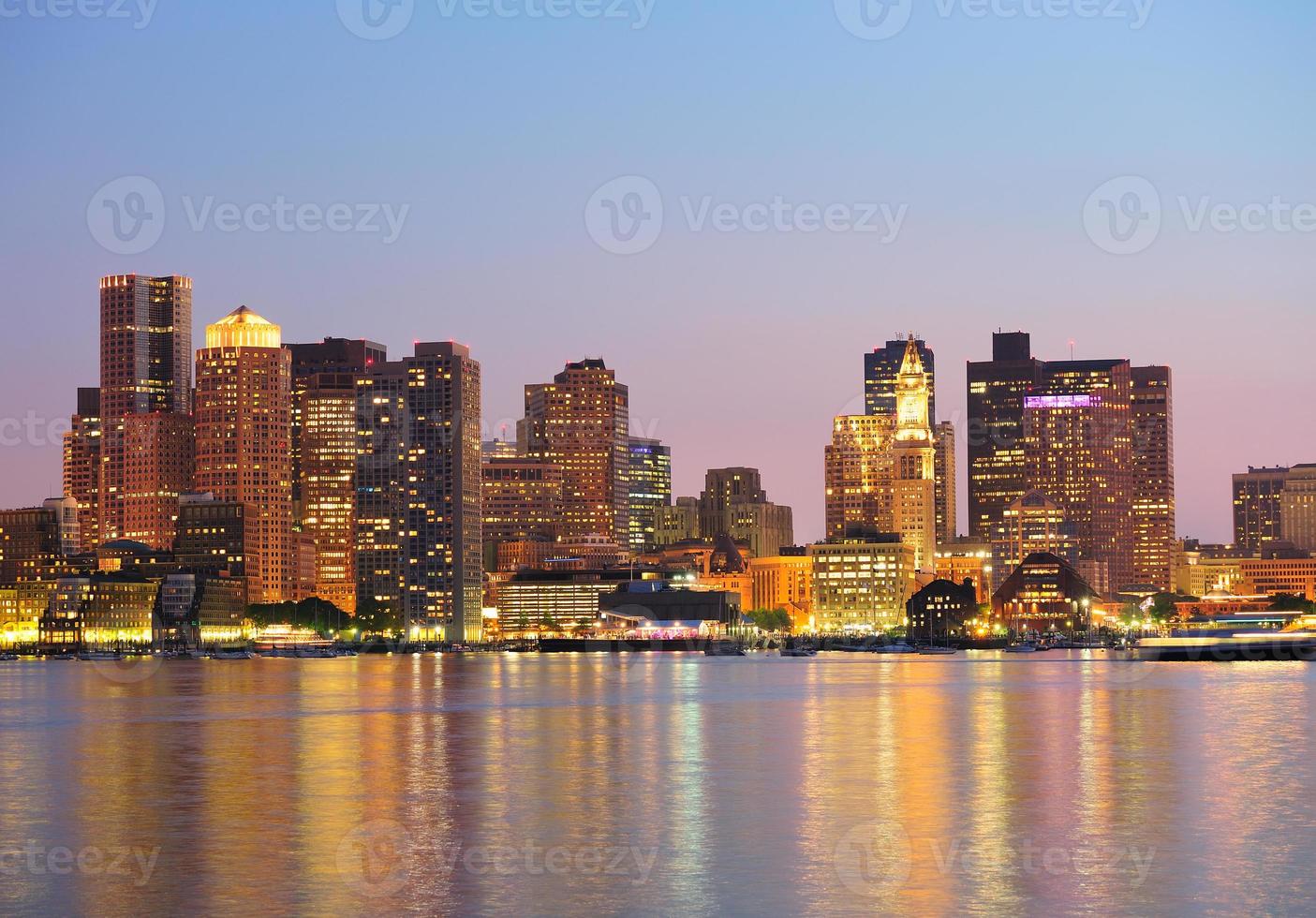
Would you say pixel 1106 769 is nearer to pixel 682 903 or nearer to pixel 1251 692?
pixel 682 903

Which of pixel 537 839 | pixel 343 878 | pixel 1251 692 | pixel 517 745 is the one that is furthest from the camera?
pixel 1251 692

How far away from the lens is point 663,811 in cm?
5203

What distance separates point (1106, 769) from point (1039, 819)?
51.6 feet

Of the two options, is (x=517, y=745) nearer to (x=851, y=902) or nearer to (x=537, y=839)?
(x=537, y=839)

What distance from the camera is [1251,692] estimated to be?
130m

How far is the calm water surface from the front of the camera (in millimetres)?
38188

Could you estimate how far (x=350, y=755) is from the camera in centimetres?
7106

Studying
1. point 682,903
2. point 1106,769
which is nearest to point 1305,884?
point 682,903

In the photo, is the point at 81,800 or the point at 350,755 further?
the point at 350,755

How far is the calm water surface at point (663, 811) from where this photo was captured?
38.2 meters

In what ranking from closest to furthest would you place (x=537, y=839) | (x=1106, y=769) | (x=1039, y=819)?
(x=537, y=839) → (x=1039, y=819) → (x=1106, y=769)

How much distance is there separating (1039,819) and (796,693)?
81.5 meters

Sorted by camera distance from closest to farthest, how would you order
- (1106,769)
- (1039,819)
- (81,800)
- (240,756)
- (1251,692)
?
(1039,819) → (81,800) → (1106,769) → (240,756) → (1251,692)

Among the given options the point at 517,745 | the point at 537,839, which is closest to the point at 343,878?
the point at 537,839
